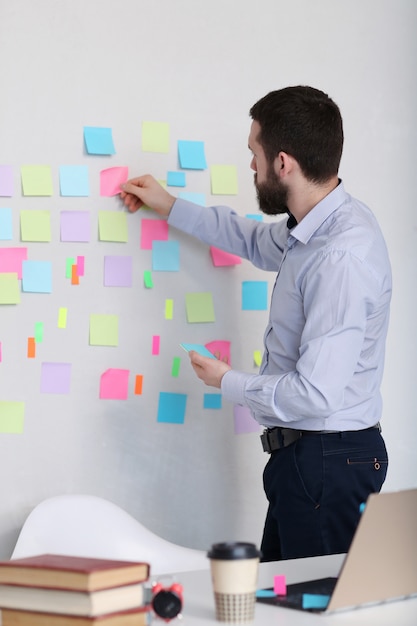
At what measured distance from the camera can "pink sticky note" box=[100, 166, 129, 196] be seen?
2.37m

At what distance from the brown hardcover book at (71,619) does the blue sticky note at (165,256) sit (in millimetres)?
1458

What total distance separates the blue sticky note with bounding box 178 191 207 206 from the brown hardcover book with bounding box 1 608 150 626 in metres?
1.59

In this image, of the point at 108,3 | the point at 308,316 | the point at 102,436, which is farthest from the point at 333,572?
the point at 108,3

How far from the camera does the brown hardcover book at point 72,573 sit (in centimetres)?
100

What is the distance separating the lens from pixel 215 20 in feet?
8.27

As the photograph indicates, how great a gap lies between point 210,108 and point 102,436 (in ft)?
3.32

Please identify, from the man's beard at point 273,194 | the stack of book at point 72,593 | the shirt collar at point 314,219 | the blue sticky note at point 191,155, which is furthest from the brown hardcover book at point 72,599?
the blue sticky note at point 191,155

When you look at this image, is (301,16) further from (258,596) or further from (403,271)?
(258,596)

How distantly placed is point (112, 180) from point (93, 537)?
0.98m

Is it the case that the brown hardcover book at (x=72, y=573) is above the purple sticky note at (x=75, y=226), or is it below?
below

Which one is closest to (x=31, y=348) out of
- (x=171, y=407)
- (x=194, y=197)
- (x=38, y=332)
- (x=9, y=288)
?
(x=38, y=332)

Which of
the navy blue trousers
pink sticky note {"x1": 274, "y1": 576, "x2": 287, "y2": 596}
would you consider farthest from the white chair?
pink sticky note {"x1": 274, "y1": 576, "x2": 287, "y2": 596}

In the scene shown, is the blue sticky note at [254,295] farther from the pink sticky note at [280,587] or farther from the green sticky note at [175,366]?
the pink sticky note at [280,587]

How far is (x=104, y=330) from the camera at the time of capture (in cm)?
234
